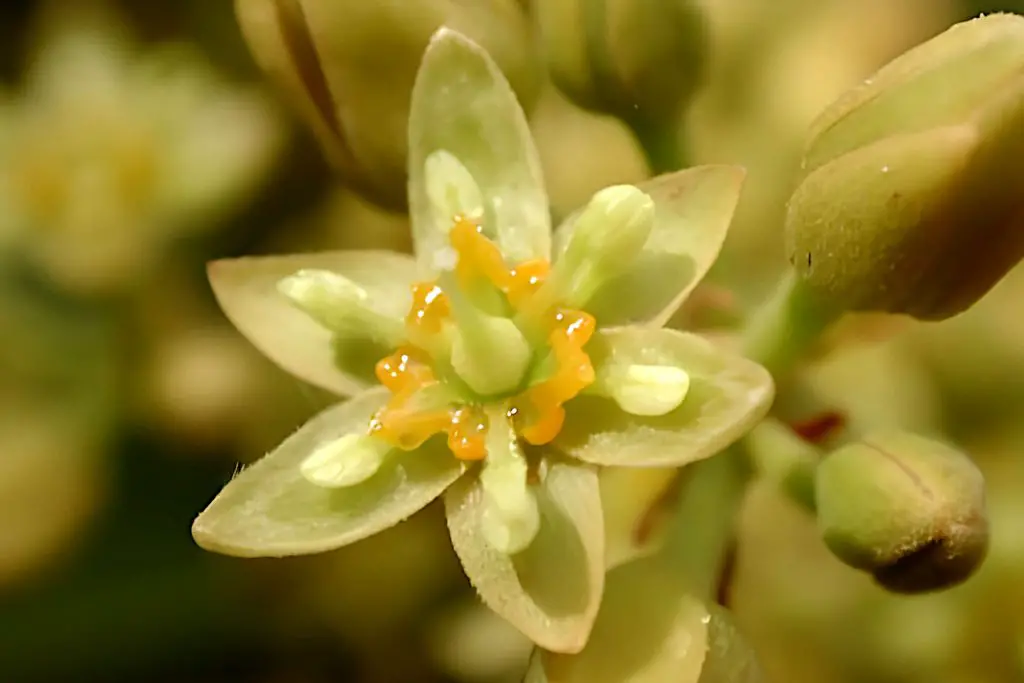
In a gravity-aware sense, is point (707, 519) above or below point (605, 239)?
below

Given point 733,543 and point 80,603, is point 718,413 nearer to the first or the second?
point 733,543

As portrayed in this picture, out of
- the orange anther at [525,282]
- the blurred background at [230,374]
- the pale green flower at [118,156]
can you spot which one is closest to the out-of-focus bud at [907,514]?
the orange anther at [525,282]

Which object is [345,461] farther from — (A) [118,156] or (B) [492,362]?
(A) [118,156]

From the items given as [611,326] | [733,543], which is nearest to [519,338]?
[611,326]

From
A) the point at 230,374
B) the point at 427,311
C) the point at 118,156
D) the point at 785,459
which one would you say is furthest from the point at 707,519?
the point at 118,156

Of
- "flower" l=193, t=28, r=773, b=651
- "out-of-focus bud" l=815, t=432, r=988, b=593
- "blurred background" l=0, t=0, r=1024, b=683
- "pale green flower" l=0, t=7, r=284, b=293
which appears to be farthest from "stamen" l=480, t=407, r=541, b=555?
"pale green flower" l=0, t=7, r=284, b=293

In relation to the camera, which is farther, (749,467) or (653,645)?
(749,467)
